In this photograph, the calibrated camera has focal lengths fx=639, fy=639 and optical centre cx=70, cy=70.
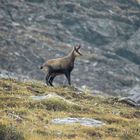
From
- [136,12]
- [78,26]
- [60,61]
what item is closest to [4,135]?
[60,61]

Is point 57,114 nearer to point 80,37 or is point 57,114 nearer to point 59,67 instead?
point 59,67

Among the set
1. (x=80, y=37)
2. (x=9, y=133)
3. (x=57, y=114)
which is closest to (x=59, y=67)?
(x=57, y=114)

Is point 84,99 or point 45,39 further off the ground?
point 84,99

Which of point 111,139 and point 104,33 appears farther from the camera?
point 104,33

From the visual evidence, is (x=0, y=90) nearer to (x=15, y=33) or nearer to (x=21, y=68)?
(x=21, y=68)

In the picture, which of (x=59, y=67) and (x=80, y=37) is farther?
(x=80, y=37)

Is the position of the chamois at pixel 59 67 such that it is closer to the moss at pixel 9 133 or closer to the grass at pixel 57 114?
the grass at pixel 57 114

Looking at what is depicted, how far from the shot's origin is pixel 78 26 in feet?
337

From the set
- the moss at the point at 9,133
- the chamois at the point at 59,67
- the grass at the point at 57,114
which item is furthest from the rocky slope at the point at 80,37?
the moss at the point at 9,133

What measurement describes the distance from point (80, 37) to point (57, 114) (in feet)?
242

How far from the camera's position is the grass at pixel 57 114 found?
73.7 feet

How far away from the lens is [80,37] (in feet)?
330

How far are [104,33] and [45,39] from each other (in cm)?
1201

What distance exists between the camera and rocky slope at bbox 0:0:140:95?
8469 cm
